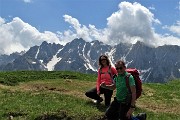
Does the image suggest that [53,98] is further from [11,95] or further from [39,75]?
[39,75]

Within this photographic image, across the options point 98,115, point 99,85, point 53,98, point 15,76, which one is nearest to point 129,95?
point 98,115

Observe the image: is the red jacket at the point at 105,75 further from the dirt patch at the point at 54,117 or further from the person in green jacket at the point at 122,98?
the person in green jacket at the point at 122,98

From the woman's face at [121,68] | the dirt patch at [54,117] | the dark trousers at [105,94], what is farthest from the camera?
the dark trousers at [105,94]

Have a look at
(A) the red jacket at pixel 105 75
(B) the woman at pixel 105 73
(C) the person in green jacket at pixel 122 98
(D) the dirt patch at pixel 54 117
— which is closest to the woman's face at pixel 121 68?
(C) the person in green jacket at pixel 122 98

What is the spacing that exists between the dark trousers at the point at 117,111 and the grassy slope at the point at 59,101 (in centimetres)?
191

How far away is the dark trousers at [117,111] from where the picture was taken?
19.7m

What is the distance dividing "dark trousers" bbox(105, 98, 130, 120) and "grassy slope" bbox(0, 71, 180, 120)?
75.1 inches

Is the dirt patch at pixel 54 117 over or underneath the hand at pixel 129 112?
underneath

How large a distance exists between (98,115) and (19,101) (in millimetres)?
6583

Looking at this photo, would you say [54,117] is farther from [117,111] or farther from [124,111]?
[124,111]

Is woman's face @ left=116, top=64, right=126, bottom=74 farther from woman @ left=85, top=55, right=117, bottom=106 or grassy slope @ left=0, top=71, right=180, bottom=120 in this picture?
woman @ left=85, top=55, right=117, bottom=106

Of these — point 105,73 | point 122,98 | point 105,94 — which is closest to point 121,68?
point 122,98

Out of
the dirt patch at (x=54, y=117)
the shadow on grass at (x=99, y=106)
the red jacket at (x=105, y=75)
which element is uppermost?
the red jacket at (x=105, y=75)

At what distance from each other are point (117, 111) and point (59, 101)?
7.36 metres
